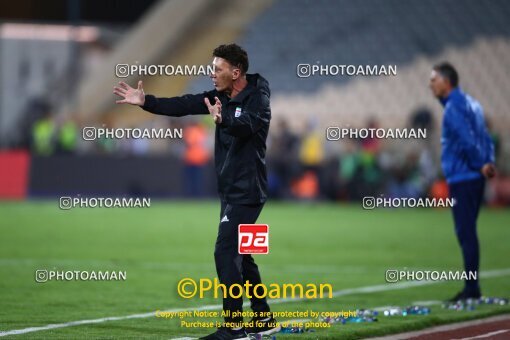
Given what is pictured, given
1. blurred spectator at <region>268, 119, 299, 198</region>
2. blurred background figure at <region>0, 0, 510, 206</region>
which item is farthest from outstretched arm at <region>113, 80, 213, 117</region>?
blurred spectator at <region>268, 119, 299, 198</region>

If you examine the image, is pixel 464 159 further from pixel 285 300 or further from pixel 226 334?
pixel 226 334

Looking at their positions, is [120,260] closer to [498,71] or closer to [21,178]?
[21,178]

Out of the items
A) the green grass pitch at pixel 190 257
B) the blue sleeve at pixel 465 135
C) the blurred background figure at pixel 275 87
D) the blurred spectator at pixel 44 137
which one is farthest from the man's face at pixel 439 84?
the blurred spectator at pixel 44 137

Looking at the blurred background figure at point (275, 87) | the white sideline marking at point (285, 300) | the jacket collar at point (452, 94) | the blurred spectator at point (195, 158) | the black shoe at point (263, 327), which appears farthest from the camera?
the blurred background figure at point (275, 87)

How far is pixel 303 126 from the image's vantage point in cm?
3456

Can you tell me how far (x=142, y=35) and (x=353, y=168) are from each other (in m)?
11.1

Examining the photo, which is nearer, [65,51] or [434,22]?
[434,22]

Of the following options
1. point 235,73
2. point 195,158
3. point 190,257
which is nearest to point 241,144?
point 235,73

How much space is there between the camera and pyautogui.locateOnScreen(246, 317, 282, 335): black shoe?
9.26 m

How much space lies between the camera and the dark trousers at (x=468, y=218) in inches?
465

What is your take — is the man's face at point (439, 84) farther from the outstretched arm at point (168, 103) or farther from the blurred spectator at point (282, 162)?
the blurred spectator at point (282, 162)

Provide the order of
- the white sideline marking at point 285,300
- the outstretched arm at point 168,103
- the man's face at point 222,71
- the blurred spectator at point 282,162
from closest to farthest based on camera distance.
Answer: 1. the man's face at point 222,71
2. the outstretched arm at point 168,103
3. the white sideline marking at point 285,300
4. the blurred spectator at point 282,162

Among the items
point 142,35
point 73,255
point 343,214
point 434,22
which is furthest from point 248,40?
point 73,255

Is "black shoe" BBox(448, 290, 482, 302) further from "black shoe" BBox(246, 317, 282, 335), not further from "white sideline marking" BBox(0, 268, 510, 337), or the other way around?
"black shoe" BBox(246, 317, 282, 335)
